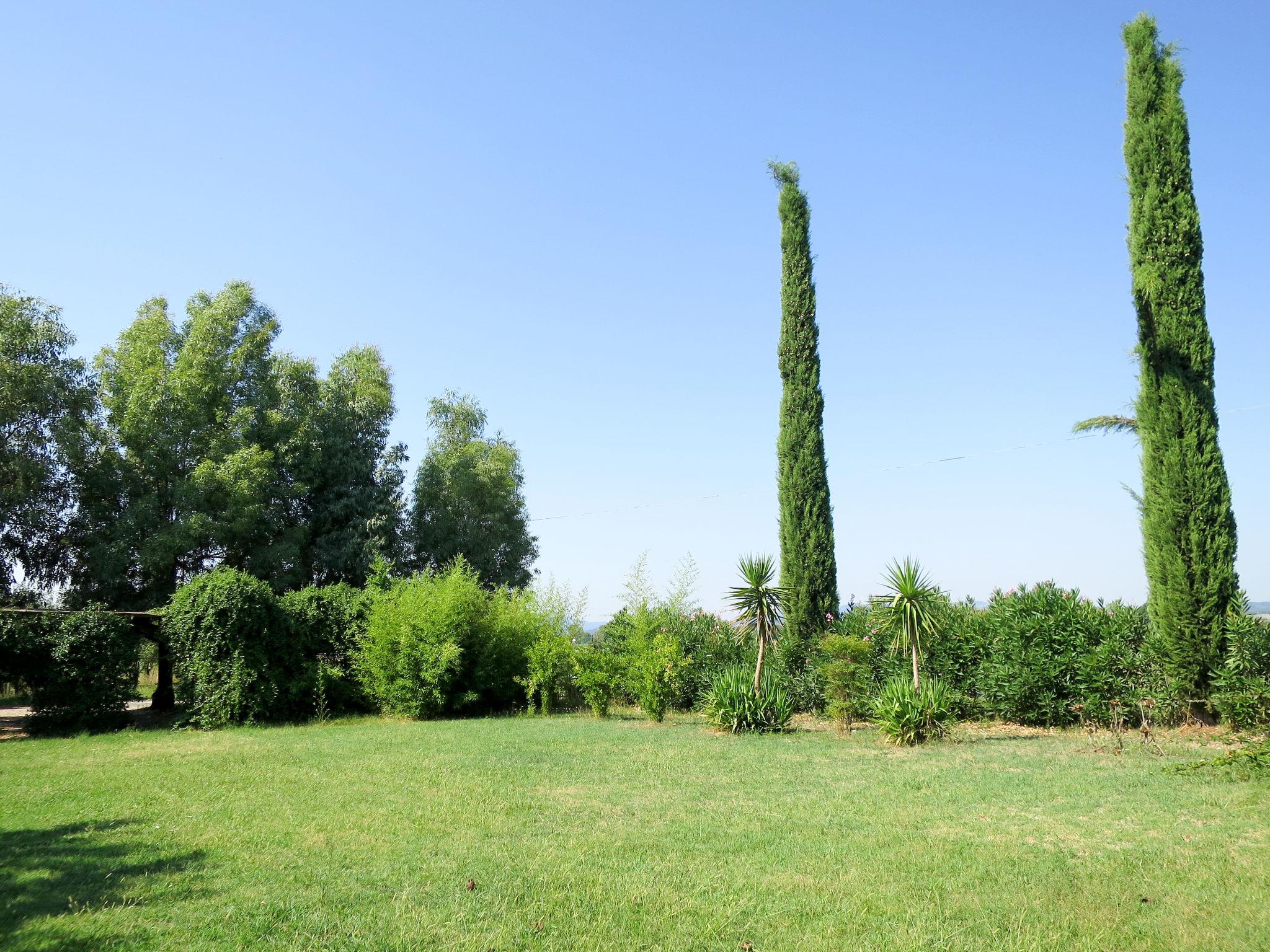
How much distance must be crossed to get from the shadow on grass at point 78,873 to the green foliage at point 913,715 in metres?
8.62

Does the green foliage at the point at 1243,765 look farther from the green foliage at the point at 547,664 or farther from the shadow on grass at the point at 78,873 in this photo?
the green foliage at the point at 547,664

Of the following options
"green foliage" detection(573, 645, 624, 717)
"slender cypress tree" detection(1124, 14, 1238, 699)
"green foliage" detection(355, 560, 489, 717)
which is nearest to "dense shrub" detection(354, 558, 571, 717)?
"green foliage" detection(355, 560, 489, 717)

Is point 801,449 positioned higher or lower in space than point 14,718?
higher

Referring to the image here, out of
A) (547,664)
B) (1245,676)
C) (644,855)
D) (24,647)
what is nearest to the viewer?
(644,855)

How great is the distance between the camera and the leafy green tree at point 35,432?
1814 centimetres

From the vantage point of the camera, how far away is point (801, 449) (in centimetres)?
1691

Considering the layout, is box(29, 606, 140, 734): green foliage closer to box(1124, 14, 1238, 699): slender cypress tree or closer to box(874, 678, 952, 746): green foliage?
box(874, 678, 952, 746): green foliage

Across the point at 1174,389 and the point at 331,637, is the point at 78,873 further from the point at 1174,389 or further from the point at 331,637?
the point at 1174,389

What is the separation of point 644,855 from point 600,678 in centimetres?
986

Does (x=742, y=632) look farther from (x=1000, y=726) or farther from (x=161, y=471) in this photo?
(x=161, y=471)

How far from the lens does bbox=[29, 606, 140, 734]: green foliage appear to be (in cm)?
1453

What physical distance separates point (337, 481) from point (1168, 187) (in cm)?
2312

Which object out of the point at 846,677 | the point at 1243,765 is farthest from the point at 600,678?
the point at 1243,765

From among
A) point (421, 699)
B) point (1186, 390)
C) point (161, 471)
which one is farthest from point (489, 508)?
point (1186, 390)
